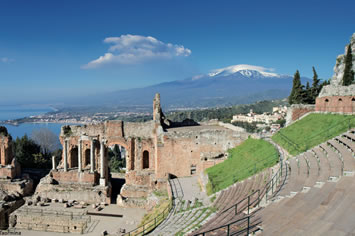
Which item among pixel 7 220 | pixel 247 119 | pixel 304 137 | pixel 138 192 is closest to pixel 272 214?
pixel 304 137

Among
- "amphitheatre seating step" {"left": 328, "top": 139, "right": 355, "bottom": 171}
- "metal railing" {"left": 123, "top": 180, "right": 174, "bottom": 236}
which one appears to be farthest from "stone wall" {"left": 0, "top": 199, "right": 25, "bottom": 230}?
"amphitheatre seating step" {"left": 328, "top": 139, "right": 355, "bottom": 171}

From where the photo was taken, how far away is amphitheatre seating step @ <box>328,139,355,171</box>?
12248 mm

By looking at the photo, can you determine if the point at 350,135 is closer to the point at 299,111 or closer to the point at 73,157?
the point at 299,111

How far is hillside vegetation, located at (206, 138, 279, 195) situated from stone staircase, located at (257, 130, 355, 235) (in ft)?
12.2

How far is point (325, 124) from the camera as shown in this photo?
2138 centimetres

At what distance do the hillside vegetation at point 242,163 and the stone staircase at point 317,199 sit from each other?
372 centimetres

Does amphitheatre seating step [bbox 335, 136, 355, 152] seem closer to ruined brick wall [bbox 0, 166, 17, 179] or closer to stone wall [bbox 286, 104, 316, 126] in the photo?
stone wall [bbox 286, 104, 316, 126]

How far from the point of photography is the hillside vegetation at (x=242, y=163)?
18773mm

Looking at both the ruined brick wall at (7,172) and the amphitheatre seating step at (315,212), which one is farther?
the ruined brick wall at (7,172)

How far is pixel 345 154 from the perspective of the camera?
14.1m

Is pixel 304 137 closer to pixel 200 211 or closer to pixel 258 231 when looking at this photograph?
pixel 200 211

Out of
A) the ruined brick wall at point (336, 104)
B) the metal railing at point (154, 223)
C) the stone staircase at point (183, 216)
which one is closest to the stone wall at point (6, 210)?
the metal railing at point (154, 223)

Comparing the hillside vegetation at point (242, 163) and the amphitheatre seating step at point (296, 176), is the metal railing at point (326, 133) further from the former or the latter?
the amphitheatre seating step at point (296, 176)

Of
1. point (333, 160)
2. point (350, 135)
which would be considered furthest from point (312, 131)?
point (333, 160)
